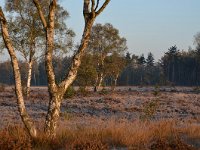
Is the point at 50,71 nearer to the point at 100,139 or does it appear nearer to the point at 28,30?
the point at 100,139

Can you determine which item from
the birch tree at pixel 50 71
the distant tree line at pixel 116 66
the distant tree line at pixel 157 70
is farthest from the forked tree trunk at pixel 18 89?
the distant tree line at pixel 157 70

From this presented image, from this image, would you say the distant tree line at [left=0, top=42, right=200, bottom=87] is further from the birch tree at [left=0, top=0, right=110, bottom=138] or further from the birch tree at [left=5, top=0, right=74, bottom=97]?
the birch tree at [left=0, top=0, right=110, bottom=138]

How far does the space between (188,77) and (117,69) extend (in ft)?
176

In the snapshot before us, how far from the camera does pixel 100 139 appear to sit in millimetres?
11320

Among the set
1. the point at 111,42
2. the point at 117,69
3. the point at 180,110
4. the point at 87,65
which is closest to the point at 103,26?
the point at 111,42

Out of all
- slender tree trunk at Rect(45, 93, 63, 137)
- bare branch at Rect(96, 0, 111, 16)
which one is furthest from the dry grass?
bare branch at Rect(96, 0, 111, 16)

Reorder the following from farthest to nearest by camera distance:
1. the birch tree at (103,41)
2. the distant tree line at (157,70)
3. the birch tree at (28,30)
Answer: the distant tree line at (157,70)
the birch tree at (103,41)
the birch tree at (28,30)

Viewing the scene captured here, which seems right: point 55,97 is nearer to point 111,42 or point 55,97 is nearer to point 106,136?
point 106,136

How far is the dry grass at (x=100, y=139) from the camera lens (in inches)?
398

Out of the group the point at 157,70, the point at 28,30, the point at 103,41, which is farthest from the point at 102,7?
the point at 157,70

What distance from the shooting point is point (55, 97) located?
11180mm

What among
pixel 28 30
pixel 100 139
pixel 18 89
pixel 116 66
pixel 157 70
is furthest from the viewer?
pixel 157 70

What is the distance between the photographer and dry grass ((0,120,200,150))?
10109mm

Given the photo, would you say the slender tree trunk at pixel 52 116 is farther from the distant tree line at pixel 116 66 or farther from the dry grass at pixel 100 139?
the distant tree line at pixel 116 66
